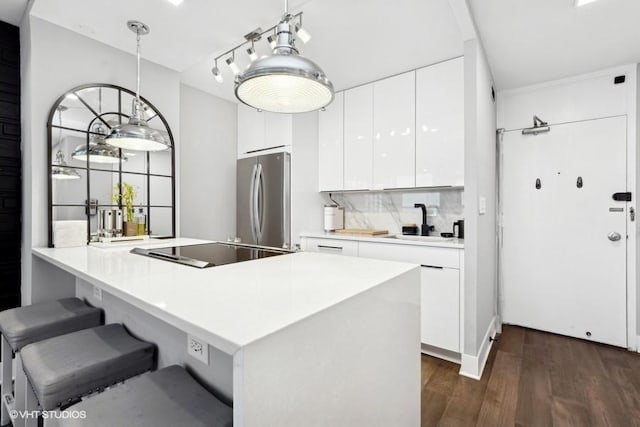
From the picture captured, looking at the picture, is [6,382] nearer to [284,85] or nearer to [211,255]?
[211,255]

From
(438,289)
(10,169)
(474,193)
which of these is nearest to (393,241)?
(438,289)

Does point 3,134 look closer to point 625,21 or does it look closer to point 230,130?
point 230,130

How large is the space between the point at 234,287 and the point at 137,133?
4.68 ft

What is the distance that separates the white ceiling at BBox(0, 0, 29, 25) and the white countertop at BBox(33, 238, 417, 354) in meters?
1.76

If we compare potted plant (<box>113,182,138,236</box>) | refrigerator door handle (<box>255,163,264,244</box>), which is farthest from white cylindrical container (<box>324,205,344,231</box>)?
potted plant (<box>113,182,138,236</box>)

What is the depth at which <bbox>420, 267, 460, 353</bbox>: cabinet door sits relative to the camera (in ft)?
7.41

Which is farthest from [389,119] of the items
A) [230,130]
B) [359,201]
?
[230,130]

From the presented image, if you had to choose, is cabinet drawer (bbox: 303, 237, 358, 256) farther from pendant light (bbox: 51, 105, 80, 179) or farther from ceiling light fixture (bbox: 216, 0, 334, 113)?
pendant light (bbox: 51, 105, 80, 179)

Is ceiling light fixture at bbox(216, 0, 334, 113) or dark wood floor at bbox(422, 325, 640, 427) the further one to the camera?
dark wood floor at bbox(422, 325, 640, 427)

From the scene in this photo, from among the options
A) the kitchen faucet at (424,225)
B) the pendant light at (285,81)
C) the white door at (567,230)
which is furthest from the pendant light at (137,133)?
the white door at (567,230)

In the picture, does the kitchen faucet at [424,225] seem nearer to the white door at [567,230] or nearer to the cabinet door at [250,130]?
the white door at [567,230]

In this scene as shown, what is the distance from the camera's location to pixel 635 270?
2529 millimetres

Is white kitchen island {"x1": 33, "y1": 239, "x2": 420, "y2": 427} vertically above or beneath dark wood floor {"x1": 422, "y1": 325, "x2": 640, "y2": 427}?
above

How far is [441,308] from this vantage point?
7.64 ft
